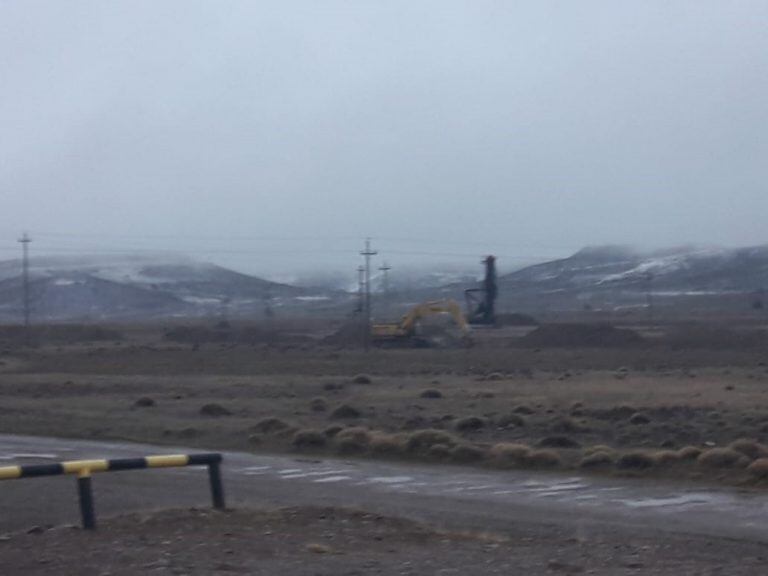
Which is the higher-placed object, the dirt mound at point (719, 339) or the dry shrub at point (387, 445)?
the dry shrub at point (387, 445)

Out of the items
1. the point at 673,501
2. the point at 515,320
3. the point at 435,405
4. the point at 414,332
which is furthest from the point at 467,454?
the point at 515,320

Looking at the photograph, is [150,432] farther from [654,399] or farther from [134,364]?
[134,364]

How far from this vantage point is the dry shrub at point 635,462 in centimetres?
2384

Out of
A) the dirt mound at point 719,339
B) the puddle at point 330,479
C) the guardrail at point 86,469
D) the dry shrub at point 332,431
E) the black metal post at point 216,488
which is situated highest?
the guardrail at point 86,469

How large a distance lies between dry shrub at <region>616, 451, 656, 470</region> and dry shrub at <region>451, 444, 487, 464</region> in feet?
9.29

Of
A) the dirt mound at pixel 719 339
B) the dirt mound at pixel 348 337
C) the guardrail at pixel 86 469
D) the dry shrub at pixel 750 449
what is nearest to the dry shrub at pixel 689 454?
the dry shrub at pixel 750 449

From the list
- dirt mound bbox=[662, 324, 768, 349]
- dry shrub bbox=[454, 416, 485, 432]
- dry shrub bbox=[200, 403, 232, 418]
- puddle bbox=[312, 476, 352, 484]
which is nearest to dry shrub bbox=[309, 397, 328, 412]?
dry shrub bbox=[200, 403, 232, 418]

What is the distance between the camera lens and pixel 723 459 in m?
23.2

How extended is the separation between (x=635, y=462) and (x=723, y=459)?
4.77 ft

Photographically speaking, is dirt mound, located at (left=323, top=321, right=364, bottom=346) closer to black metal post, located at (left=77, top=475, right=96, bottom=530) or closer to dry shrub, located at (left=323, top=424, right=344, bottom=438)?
dry shrub, located at (left=323, top=424, right=344, bottom=438)

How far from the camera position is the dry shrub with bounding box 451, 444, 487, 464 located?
2602 cm

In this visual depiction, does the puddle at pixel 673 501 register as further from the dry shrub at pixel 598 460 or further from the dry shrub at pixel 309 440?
the dry shrub at pixel 309 440

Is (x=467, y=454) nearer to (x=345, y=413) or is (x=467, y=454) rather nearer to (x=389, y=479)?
(x=389, y=479)

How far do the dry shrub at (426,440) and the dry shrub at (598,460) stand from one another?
332 centimetres
